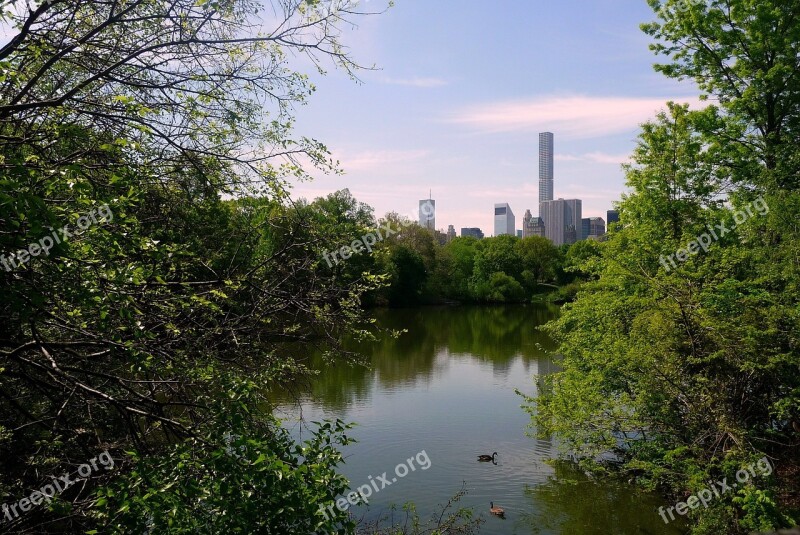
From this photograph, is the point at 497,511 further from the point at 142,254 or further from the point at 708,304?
the point at 142,254

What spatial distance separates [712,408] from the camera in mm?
8289

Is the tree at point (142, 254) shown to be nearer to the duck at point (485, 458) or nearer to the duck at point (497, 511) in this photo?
the duck at point (497, 511)

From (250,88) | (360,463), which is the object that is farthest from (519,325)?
(250,88)

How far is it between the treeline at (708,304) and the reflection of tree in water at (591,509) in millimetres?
372

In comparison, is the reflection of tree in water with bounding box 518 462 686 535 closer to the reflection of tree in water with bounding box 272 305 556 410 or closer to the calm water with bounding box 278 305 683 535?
the calm water with bounding box 278 305 683 535

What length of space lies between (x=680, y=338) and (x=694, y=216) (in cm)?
433

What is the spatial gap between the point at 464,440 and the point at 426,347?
14.8 metres

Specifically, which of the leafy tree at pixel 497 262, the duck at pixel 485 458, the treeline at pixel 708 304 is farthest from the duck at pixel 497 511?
the leafy tree at pixel 497 262

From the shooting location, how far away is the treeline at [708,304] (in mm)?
8125

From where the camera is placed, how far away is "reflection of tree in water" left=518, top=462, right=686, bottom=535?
10.7m

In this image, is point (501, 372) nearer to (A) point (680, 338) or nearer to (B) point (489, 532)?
(B) point (489, 532)

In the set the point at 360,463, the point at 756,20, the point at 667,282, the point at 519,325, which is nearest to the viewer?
the point at 667,282

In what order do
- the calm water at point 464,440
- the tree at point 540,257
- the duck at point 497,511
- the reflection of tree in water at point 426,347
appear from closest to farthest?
the duck at point 497,511 < the calm water at point 464,440 < the reflection of tree in water at point 426,347 < the tree at point 540,257

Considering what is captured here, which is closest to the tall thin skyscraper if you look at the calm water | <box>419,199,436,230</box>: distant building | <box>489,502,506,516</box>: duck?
<box>419,199,436,230</box>: distant building
